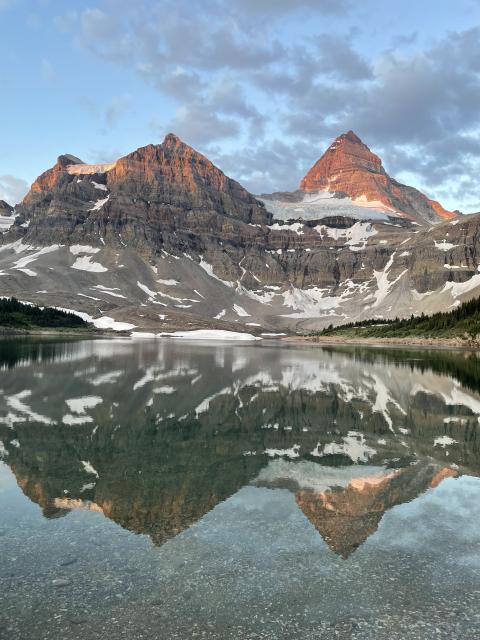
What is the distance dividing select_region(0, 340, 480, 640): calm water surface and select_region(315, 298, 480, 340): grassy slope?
98.6 meters

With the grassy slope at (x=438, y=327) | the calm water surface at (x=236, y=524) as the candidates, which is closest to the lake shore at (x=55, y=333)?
the grassy slope at (x=438, y=327)

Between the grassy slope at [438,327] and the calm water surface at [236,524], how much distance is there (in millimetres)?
98614

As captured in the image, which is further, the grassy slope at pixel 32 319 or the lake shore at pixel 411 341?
the grassy slope at pixel 32 319

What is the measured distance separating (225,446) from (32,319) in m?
155

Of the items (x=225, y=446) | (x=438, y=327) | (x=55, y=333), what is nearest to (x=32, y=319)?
(x=55, y=333)

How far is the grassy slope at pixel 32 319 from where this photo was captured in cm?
14750

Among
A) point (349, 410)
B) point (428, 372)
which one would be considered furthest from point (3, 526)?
point (428, 372)

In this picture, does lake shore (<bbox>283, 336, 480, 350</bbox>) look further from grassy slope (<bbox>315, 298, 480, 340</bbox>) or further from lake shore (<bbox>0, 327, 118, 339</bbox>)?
lake shore (<bbox>0, 327, 118, 339</bbox>)

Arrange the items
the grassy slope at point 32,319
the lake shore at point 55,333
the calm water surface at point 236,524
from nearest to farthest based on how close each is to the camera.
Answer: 1. the calm water surface at point 236,524
2. the lake shore at point 55,333
3. the grassy slope at point 32,319

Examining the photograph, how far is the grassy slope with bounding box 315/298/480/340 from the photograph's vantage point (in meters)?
116

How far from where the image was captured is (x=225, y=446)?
60.0ft

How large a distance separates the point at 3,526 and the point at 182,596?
481cm

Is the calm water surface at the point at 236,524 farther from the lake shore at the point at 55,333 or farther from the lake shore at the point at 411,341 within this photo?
the lake shore at the point at 55,333

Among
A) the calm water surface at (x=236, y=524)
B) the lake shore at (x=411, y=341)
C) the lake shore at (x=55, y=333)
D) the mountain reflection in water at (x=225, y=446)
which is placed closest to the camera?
the calm water surface at (x=236, y=524)
